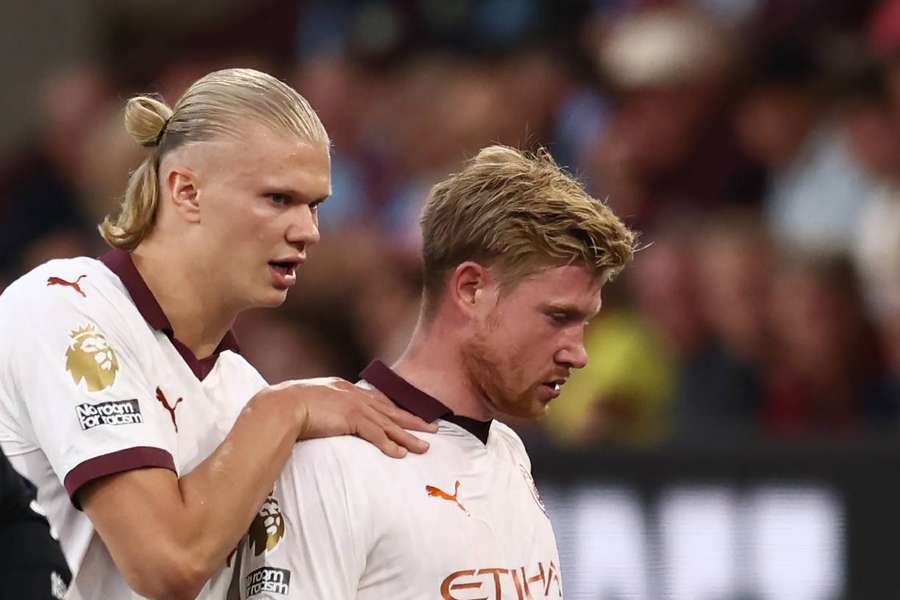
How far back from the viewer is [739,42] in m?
8.38

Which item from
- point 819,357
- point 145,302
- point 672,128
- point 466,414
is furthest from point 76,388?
point 672,128

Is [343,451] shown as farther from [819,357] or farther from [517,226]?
[819,357]

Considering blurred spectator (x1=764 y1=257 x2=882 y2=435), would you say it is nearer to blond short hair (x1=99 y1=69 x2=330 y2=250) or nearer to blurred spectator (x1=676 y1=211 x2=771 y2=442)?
blurred spectator (x1=676 y1=211 x2=771 y2=442)

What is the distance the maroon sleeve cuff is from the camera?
3.03 metres

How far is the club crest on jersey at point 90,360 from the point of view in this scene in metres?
3.11

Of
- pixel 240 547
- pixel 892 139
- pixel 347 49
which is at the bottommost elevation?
pixel 240 547

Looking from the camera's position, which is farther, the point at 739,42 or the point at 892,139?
the point at 739,42

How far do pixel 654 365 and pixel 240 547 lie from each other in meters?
3.85

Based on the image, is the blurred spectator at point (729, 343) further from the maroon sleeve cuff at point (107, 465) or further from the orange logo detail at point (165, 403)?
the maroon sleeve cuff at point (107, 465)

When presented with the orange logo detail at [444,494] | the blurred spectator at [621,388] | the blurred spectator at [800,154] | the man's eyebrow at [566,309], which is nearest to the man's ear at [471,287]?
the man's eyebrow at [566,309]

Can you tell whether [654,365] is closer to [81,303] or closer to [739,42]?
[739,42]

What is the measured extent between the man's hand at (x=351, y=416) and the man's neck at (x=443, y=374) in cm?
8

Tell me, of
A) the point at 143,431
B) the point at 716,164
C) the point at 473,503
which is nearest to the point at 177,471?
the point at 143,431

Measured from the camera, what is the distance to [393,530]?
3.13m
